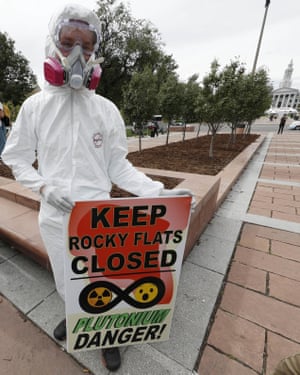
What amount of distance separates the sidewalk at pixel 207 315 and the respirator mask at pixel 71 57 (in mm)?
1656

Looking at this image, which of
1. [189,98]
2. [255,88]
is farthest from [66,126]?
[255,88]

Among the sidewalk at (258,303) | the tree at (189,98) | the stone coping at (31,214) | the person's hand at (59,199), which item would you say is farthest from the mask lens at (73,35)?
the tree at (189,98)

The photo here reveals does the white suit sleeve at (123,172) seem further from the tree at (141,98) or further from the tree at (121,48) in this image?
the tree at (121,48)

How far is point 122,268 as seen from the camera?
1.15 metres

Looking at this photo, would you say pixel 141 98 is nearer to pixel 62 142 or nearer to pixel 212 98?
pixel 212 98

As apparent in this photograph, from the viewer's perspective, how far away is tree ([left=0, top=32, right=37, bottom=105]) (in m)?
25.8

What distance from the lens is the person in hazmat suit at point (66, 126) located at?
42.7 inches

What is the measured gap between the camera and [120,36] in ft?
59.7

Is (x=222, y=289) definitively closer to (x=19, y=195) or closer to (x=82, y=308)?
(x=82, y=308)

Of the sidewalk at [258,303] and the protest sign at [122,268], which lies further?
the sidewalk at [258,303]

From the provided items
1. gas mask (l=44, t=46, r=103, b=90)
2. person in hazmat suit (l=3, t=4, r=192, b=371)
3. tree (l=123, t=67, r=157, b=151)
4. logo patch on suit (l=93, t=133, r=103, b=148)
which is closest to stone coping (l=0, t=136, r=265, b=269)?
person in hazmat suit (l=3, t=4, r=192, b=371)

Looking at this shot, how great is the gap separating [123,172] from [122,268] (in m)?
0.57

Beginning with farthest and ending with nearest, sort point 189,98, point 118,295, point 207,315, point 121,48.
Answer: point 121,48, point 189,98, point 207,315, point 118,295

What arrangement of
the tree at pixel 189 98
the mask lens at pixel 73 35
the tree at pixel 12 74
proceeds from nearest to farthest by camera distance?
the mask lens at pixel 73 35, the tree at pixel 189 98, the tree at pixel 12 74
